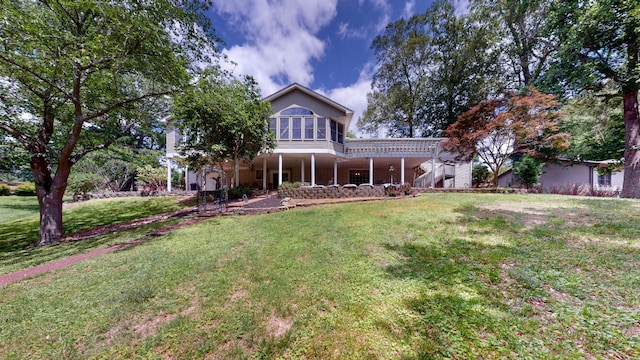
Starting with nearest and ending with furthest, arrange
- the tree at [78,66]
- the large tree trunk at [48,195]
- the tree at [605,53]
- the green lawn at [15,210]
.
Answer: the tree at [78,66] → the large tree trunk at [48,195] → the tree at [605,53] → the green lawn at [15,210]

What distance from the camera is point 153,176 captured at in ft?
63.3

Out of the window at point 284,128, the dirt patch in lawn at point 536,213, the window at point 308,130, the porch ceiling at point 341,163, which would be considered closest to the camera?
the dirt patch in lawn at point 536,213

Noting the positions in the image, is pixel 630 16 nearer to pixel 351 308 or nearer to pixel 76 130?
pixel 351 308

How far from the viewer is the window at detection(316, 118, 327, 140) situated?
51.9 feet

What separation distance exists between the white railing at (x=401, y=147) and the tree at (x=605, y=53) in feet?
23.4

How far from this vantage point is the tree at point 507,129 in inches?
476

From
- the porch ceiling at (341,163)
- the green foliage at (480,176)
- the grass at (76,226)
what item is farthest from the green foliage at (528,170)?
the grass at (76,226)

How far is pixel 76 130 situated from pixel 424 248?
36.7ft

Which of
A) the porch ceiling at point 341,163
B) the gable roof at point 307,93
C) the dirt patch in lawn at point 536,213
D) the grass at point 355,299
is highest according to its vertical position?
the gable roof at point 307,93

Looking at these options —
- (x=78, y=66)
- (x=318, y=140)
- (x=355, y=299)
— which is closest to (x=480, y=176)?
(x=318, y=140)

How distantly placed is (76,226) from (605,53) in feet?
90.7

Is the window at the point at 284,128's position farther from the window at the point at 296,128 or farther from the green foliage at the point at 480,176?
the green foliage at the point at 480,176

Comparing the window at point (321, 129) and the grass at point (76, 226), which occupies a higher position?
the window at point (321, 129)

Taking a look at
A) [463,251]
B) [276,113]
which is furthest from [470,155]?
[276,113]
